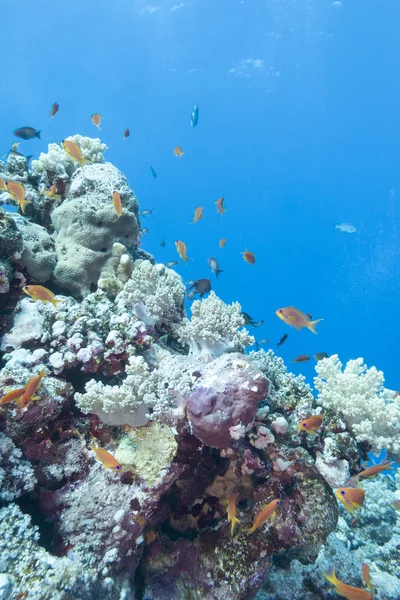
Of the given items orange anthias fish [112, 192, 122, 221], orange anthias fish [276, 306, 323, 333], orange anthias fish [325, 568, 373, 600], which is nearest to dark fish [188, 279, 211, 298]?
orange anthias fish [276, 306, 323, 333]

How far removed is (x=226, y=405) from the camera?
295 centimetres

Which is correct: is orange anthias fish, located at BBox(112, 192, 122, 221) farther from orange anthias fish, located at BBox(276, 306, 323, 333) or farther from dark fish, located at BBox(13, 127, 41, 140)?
dark fish, located at BBox(13, 127, 41, 140)

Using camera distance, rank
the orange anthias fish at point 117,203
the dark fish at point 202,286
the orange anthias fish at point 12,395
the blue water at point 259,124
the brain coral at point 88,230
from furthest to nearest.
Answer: the blue water at point 259,124
the dark fish at point 202,286
the brain coral at point 88,230
the orange anthias fish at point 117,203
the orange anthias fish at point 12,395

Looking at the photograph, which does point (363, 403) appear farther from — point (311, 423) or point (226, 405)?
point (226, 405)

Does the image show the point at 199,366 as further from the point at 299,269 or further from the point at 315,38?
the point at 299,269

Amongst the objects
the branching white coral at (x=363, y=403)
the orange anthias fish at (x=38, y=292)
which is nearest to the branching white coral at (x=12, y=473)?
the orange anthias fish at (x=38, y=292)

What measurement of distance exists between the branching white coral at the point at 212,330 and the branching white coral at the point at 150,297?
38cm

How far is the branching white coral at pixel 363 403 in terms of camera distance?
3.58 metres

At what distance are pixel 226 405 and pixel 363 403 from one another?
5.68ft

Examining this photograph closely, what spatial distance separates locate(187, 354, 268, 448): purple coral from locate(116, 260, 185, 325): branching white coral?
4.80 ft

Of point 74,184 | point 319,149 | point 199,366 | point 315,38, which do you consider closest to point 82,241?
point 74,184

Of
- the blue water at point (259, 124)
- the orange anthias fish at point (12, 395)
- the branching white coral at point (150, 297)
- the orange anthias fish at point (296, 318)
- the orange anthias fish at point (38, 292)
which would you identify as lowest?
the orange anthias fish at point (12, 395)

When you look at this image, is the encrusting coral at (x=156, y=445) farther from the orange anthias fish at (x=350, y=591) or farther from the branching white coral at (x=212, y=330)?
the orange anthias fish at (x=350, y=591)

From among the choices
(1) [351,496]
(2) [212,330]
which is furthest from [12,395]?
(1) [351,496]
